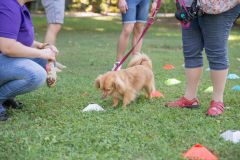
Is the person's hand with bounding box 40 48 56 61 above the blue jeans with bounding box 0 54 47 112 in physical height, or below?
above

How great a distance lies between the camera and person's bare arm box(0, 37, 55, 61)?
12.4ft

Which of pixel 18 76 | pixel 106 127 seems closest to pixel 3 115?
pixel 18 76

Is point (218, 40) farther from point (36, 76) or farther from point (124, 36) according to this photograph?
point (124, 36)

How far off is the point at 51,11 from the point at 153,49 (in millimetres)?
4457

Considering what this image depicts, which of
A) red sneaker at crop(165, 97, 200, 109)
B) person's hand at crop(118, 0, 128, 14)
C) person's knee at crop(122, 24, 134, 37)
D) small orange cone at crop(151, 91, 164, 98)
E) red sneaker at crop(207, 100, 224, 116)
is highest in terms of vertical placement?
person's hand at crop(118, 0, 128, 14)

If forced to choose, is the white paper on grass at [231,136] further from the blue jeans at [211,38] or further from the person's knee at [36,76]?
the person's knee at [36,76]

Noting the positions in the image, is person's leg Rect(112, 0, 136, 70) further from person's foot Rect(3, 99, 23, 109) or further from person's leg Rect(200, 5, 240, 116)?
person's leg Rect(200, 5, 240, 116)

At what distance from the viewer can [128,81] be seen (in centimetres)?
466

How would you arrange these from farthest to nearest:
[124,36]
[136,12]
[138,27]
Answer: [138,27] < [136,12] < [124,36]

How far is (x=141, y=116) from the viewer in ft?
13.7

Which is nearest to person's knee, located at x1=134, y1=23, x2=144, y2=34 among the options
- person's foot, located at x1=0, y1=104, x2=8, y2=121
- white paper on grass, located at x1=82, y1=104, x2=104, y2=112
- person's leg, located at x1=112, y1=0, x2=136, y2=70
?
person's leg, located at x1=112, y1=0, x2=136, y2=70

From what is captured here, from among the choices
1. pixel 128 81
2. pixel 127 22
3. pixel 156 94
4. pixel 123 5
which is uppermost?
pixel 123 5

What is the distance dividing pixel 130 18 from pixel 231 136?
303 centimetres

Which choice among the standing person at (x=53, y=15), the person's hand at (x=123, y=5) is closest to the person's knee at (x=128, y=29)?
the person's hand at (x=123, y=5)
